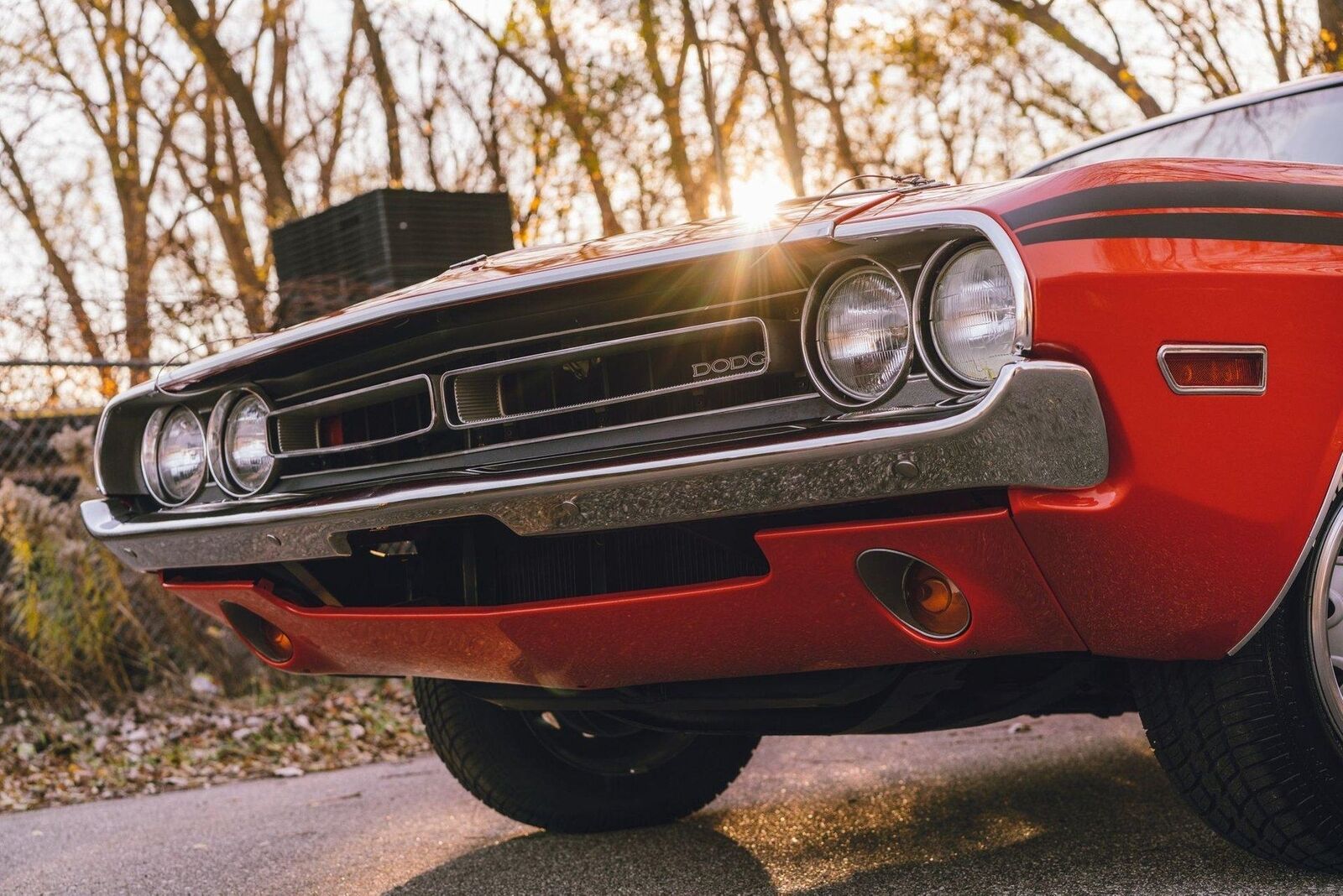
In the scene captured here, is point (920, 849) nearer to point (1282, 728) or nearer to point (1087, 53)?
point (1282, 728)

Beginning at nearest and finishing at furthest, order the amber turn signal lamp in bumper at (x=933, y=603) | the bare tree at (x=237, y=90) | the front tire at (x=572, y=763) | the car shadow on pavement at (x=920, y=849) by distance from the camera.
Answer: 1. the amber turn signal lamp in bumper at (x=933, y=603)
2. the car shadow on pavement at (x=920, y=849)
3. the front tire at (x=572, y=763)
4. the bare tree at (x=237, y=90)

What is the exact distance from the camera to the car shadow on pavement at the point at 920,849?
2434 millimetres

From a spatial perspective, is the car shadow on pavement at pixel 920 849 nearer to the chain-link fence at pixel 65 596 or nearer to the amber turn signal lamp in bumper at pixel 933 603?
the amber turn signal lamp in bumper at pixel 933 603

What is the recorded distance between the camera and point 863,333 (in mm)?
2123

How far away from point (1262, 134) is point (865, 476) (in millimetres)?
1885

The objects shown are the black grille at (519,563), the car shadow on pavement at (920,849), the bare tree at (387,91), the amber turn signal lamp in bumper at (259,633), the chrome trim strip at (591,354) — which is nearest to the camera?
the chrome trim strip at (591,354)

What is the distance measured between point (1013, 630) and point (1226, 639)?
0.32 metres

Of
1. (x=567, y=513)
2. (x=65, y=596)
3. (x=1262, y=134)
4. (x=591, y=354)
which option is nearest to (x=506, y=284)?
(x=591, y=354)

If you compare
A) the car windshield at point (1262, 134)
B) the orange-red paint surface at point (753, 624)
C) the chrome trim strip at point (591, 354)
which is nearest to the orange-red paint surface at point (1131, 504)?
the orange-red paint surface at point (753, 624)

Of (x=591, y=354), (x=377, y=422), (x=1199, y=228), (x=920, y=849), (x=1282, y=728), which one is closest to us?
(x=1199, y=228)

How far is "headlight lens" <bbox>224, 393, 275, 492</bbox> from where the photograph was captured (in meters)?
2.77

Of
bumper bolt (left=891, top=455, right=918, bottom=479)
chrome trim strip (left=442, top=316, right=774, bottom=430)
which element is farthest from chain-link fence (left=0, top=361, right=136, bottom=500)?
bumper bolt (left=891, top=455, right=918, bottom=479)

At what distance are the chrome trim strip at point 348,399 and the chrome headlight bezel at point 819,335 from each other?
2.38 feet

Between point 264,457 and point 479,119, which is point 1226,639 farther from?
point 479,119
